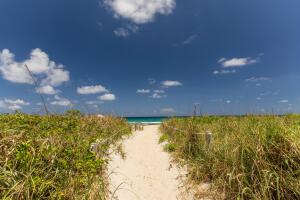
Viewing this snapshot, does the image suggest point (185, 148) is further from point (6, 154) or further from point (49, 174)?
point (6, 154)

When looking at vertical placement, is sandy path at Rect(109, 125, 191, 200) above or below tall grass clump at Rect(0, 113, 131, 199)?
below

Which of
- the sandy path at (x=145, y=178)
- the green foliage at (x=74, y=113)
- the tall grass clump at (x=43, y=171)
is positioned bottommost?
the sandy path at (x=145, y=178)

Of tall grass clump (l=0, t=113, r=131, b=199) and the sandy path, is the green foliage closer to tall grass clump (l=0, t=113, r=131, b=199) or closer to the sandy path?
the sandy path

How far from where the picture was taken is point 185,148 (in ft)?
28.8

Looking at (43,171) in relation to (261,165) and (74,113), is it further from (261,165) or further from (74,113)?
(74,113)

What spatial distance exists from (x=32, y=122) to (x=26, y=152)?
6949 millimetres

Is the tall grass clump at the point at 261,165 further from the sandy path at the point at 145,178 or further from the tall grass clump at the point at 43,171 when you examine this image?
the tall grass clump at the point at 43,171

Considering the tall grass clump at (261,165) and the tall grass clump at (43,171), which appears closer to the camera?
the tall grass clump at (43,171)

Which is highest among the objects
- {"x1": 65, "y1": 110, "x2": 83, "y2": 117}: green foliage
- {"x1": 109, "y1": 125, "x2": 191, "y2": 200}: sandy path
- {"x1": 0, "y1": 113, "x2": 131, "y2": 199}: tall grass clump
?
{"x1": 65, "y1": 110, "x2": 83, "y2": 117}: green foliage

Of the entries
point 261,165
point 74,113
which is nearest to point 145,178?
point 261,165

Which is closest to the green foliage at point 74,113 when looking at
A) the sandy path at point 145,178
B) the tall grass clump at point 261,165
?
the sandy path at point 145,178

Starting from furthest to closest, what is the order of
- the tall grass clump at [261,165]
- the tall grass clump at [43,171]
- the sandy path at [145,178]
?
the sandy path at [145,178] < the tall grass clump at [261,165] < the tall grass clump at [43,171]

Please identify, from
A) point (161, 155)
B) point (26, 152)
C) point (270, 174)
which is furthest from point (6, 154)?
point (161, 155)

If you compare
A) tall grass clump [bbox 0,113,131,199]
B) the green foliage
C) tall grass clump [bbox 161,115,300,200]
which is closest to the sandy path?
tall grass clump [bbox 0,113,131,199]
